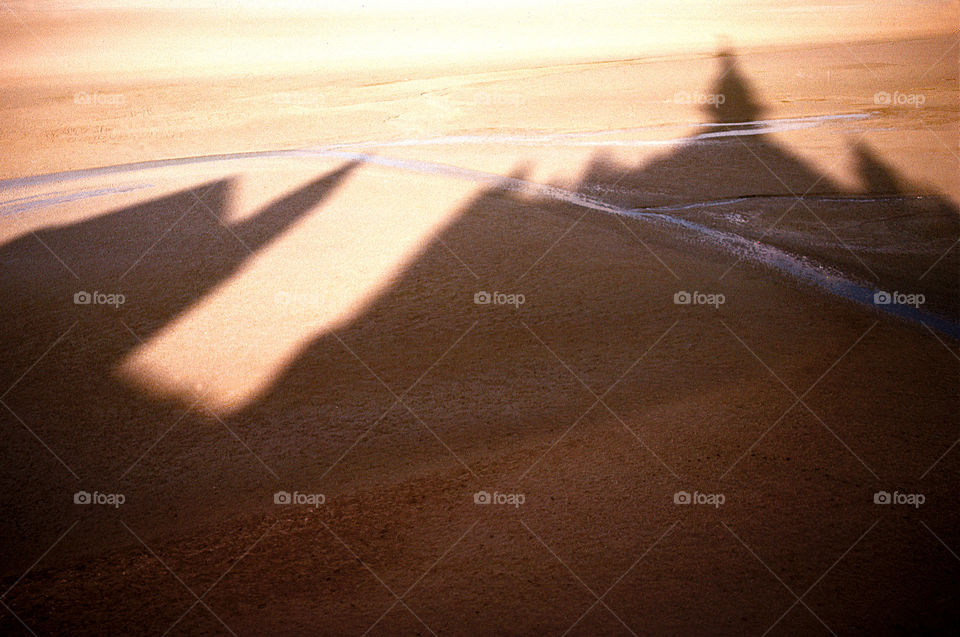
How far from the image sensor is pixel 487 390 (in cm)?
382

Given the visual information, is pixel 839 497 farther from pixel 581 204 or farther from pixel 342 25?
pixel 342 25

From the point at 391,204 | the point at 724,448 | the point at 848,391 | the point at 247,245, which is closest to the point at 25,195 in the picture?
the point at 247,245

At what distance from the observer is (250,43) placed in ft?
54.2

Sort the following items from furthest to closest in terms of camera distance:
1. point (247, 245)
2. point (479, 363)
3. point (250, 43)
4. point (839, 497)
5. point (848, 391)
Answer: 1. point (250, 43)
2. point (247, 245)
3. point (479, 363)
4. point (848, 391)
5. point (839, 497)

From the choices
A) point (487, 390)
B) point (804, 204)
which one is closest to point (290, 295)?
point (487, 390)

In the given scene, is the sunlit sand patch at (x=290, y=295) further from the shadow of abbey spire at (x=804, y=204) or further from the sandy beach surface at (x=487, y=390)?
the shadow of abbey spire at (x=804, y=204)

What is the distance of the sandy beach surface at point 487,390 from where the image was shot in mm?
2645

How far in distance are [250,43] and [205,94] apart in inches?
220

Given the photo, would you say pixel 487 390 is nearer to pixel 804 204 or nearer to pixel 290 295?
pixel 290 295

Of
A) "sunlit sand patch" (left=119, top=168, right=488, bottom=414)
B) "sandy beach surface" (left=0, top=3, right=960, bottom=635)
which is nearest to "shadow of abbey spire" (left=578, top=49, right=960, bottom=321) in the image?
"sandy beach surface" (left=0, top=3, right=960, bottom=635)

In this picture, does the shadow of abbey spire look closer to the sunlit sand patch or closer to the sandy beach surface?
the sandy beach surface

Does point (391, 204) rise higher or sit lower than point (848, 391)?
higher

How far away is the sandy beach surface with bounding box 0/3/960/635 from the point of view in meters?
2.64

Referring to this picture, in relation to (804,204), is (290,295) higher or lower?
lower
